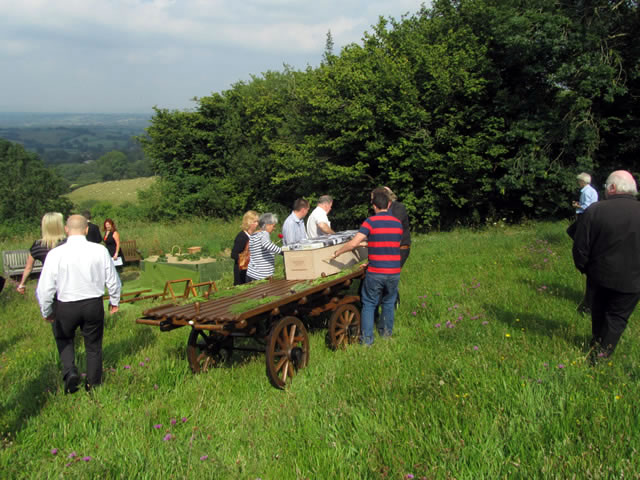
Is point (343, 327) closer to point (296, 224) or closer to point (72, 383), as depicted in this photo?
point (296, 224)

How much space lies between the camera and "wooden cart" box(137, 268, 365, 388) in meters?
4.49

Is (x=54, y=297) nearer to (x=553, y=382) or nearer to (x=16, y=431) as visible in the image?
(x=16, y=431)

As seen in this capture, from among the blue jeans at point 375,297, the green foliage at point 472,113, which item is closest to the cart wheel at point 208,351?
the blue jeans at point 375,297

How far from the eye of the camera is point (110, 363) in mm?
5820

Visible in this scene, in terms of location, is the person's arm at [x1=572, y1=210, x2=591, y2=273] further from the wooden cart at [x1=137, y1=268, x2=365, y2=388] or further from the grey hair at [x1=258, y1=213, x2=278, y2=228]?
the grey hair at [x1=258, y1=213, x2=278, y2=228]

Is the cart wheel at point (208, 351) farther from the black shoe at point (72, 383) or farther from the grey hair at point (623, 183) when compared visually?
the grey hair at point (623, 183)

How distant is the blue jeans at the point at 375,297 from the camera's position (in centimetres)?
559

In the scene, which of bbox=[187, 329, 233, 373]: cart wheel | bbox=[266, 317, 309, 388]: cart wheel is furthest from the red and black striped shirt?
bbox=[187, 329, 233, 373]: cart wheel

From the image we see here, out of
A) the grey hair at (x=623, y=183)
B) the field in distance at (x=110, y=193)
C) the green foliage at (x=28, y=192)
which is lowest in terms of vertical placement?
the field in distance at (x=110, y=193)

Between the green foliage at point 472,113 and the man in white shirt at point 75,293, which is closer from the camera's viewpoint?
the man in white shirt at point 75,293

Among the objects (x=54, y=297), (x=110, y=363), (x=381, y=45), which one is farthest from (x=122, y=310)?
(x=381, y=45)

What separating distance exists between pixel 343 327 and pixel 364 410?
2.09m

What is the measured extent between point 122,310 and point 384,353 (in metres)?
6.59

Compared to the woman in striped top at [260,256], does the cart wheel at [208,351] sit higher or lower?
lower
